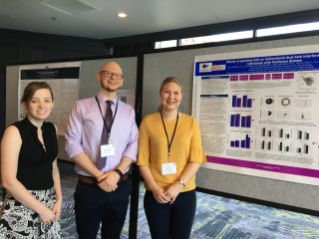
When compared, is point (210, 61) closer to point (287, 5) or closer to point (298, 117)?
point (298, 117)

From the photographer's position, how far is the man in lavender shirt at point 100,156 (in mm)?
1542

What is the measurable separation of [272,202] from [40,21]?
4783 millimetres

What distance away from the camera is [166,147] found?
1563 mm

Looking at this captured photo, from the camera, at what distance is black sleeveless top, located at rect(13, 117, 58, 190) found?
4.27 ft

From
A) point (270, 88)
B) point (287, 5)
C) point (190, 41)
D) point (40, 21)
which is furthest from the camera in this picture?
point (190, 41)

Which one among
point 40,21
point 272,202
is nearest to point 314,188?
point 272,202

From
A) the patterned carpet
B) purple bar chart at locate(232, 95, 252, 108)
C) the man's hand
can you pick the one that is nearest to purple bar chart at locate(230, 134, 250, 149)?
purple bar chart at locate(232, 95, 252, 108)

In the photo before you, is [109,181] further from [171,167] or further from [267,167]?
[267,167]

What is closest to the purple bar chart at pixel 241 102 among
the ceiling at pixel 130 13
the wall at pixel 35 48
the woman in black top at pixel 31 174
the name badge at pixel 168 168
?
the name badge at pixel 168 168

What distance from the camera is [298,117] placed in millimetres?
1451

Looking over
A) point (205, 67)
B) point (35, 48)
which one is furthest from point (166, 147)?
point (35, 48)

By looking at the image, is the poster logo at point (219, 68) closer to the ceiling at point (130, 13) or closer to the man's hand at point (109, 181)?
the man's hand at point (109, 181)

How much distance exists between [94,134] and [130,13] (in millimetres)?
3045

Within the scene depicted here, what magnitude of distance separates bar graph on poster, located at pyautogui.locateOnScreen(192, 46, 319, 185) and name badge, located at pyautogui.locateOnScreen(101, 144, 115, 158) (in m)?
0.64
